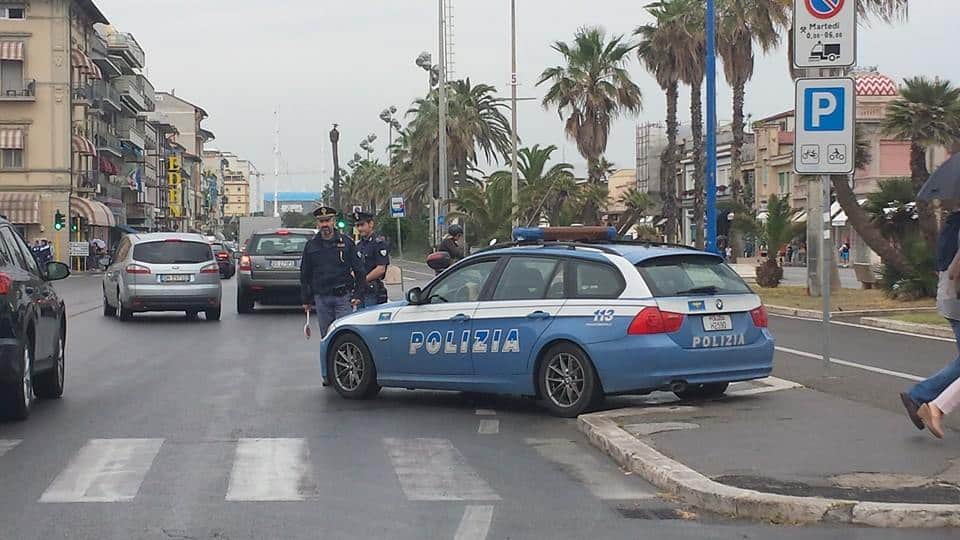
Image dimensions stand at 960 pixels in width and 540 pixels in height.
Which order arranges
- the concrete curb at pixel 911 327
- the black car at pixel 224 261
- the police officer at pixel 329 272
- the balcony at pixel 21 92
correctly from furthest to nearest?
the balcony at pixel 21 92
the black car at pixel 224 261
the concrete curb at pixel 911 327
the police officer at pixel 329 272

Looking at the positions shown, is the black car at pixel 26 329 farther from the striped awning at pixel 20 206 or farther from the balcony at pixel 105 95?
the balcony at pixel 105 95

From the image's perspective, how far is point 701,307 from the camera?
11.5m

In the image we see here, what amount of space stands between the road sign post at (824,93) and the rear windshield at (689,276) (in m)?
2.20

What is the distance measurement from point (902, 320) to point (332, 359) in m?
12.9

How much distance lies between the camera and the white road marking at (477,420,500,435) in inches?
431

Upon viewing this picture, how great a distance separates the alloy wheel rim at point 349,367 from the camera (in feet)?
43.1

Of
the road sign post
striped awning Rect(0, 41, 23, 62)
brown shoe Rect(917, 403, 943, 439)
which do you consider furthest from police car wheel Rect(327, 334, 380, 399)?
striped awning Rect(0, 41, 23, 62)

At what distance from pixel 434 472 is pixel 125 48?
9463 centimetres

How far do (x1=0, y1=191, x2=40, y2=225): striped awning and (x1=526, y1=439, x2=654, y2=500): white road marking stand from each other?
2682 inches

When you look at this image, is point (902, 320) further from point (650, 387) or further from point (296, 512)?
point (296, 512)

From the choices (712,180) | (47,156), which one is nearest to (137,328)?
(712,180)

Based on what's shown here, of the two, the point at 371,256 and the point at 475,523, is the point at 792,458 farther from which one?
the point at 371,256

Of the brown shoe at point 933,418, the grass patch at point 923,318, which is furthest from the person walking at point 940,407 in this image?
the grass patch at point 923,318

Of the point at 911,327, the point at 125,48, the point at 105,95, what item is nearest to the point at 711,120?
the point at 911,327
